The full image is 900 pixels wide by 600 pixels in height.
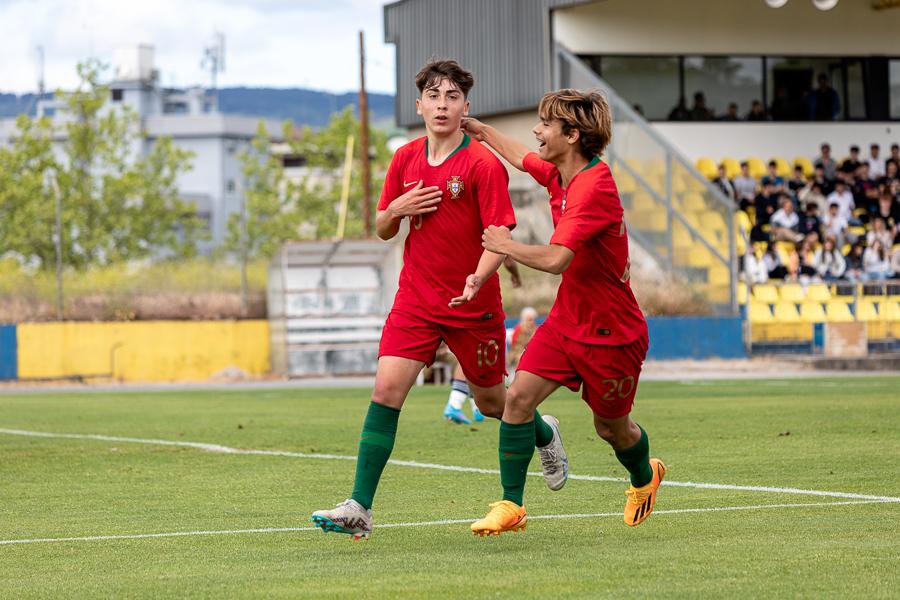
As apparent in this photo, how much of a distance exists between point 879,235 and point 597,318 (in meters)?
25.7

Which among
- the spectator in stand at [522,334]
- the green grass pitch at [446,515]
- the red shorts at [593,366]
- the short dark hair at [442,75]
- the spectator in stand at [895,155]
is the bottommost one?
the green grass pitch at [446,515]

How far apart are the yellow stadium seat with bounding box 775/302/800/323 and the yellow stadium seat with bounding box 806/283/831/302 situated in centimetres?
37

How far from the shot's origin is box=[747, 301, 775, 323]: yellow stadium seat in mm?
30078

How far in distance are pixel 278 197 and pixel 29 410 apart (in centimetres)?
5157

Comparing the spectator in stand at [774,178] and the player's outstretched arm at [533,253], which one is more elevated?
the spectator in stand at [774,178]

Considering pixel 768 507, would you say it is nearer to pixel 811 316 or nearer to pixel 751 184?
pixel 811 316

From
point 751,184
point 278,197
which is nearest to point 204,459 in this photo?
point 751,184

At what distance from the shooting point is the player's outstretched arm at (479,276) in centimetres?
750

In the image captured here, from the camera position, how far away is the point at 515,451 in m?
7.66

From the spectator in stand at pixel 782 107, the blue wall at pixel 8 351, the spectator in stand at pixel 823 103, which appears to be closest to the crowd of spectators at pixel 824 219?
the spectator in stand at pixel 782 107

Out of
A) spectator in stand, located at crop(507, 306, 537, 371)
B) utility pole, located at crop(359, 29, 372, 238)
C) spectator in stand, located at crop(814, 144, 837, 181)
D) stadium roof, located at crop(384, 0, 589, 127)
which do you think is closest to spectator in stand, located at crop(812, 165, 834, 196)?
spectator in stand, located at crop(814, 144, 837, 181)

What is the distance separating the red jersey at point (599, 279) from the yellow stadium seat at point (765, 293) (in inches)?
918

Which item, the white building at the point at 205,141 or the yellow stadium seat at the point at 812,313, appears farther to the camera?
the white building at the point at 205,141

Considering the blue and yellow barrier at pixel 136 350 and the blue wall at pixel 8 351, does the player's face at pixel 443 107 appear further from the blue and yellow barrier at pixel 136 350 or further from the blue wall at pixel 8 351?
the blue wall at pixel 8 351
